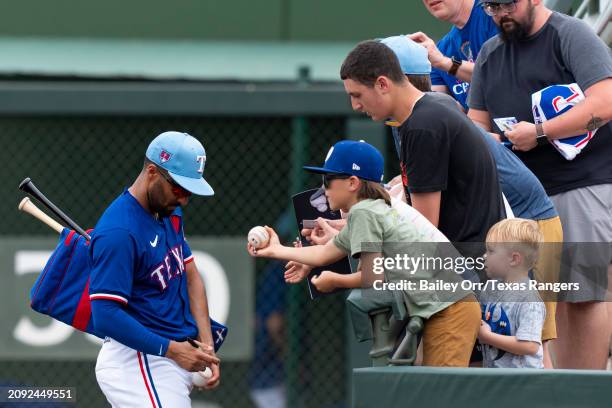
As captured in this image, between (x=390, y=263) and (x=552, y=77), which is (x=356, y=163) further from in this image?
(x=552, y=77)

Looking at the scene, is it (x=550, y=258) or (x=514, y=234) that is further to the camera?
(x=550, y=258)

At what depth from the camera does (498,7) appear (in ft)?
15.5

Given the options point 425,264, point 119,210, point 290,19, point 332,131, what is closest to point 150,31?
→ point 290,19

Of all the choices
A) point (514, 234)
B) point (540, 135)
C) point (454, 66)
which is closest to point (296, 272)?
point (514, 234)

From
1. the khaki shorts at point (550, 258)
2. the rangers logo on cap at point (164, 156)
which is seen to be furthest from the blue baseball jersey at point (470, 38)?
the rangers logo on cap at point (164, 156)

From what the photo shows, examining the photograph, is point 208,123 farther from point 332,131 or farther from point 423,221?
point 423,221

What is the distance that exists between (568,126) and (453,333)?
1.06 metres

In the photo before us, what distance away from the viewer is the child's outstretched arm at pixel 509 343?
14.2 ft

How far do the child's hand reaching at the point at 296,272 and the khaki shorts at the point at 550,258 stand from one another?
871 millimetres

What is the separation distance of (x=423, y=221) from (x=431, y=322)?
13.7 inches

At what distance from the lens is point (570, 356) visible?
4797mm

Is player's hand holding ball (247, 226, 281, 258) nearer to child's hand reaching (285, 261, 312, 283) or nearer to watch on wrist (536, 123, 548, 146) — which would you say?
child's hand reaching (285, 261, 312, 283)

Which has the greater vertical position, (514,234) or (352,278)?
(514,234)

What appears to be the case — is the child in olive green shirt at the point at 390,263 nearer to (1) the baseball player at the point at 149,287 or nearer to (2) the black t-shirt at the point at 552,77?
(1) the baseball player at the point at 149,287
